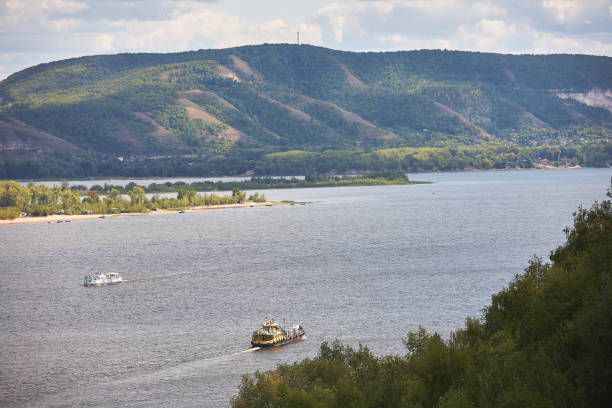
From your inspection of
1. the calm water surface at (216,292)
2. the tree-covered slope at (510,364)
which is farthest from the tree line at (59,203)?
the tree-covered slope at (510,364)

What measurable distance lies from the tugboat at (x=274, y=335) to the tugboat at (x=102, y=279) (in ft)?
121

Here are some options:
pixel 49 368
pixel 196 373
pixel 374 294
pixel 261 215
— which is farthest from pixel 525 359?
pixel 261 215

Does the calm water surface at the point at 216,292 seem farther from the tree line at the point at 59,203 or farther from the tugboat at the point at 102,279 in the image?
the tree line at the point at 59,203

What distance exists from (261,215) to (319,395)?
141824 millimetres

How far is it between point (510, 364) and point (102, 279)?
227ft

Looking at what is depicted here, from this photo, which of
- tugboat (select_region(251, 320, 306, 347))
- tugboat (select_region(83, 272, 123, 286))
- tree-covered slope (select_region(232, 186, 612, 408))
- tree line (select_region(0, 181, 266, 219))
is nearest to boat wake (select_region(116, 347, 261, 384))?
tugboat (select_region(251, 320, 306, 347))

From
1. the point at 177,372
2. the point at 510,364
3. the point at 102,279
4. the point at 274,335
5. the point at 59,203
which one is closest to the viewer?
the point at 510,364

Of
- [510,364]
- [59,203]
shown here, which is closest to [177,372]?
[510,364]

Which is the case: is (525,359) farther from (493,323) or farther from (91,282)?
(91,282)

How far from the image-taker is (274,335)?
6150cm

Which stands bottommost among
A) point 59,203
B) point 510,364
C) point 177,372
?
point 177,372

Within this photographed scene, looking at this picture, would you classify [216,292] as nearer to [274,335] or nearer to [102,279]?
[102,279]

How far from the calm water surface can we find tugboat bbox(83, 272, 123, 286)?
61.4 inches

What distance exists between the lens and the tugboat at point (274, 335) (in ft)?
202
